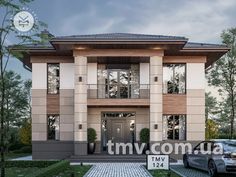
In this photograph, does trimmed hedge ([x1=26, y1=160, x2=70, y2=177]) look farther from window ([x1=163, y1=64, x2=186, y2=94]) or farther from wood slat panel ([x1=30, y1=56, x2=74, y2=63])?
window ([x1=163, y1=64, x2=186, y2=94])

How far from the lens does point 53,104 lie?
2569 centimetres

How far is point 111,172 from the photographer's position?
1764 cm

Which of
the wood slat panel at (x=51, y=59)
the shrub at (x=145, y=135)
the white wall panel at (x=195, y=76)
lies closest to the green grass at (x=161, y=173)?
the shrub at (x=145, y=135)

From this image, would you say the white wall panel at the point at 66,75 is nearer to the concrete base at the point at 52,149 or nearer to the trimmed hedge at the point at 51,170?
the concrete base at the point at 52,149

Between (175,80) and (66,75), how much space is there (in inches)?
264

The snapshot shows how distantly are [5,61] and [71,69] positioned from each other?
12.5 meters

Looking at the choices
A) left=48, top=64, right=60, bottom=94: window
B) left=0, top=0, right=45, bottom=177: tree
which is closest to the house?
left=48, top=64, right=60, bottom=94: window

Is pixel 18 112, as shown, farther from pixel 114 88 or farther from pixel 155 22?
pixel 155 22

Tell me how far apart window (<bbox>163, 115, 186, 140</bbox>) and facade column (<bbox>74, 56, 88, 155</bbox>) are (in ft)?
16.8

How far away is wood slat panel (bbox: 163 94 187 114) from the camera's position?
2547 cm

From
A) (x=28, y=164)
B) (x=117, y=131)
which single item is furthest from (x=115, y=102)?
(x=28, y=164)

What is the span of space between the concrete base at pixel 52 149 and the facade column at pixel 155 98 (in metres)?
5.14

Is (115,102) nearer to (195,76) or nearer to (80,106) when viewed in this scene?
(80,106)

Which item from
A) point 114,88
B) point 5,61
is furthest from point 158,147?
point 5,61
